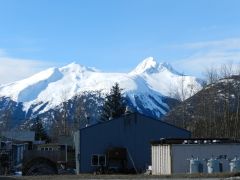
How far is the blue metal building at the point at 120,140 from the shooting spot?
61250 millimetres

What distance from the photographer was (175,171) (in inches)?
1948

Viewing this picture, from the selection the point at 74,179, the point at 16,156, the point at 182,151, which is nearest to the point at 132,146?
the point at 182,151

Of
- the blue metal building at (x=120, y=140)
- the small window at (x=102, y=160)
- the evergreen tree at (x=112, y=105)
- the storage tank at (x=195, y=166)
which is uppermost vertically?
the evergreen tree at (x=112, y=105)

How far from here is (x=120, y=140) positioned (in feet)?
203

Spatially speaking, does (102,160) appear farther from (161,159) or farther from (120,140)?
(161,159)

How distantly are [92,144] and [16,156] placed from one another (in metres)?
32.8

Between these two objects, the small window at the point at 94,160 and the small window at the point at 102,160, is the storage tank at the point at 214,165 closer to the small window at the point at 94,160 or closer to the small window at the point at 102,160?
the small window at the point at 102,160

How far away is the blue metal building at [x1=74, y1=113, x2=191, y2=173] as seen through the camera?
61250 mm

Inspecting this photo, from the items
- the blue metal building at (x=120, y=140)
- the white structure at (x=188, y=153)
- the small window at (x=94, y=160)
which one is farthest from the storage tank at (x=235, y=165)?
the small window at (x=94, y=160)

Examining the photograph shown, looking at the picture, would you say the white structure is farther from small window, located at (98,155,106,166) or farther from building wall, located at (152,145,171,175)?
small window, located at (98,155,106,166)

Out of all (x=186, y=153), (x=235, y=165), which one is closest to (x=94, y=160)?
(x=186, y=153)

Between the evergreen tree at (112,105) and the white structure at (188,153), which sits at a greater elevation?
the evergreen tree at (112,105)

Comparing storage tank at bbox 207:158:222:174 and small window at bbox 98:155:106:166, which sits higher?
small window at bbox 98:155:106:166

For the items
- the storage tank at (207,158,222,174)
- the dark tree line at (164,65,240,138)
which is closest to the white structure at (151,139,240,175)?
the storage tank at (207,158,222,174)
